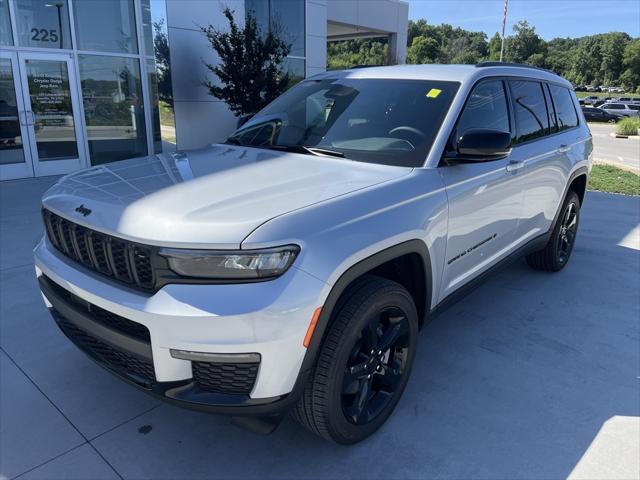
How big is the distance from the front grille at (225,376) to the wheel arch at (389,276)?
22cm

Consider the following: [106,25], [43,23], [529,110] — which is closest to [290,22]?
[106,25]

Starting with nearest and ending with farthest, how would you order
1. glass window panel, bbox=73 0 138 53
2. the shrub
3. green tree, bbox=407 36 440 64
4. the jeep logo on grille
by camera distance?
the jeep logo on grille
glass window panel, bbox=73 0 138 53
the shrub
green tree, bbox=407 36 440 64

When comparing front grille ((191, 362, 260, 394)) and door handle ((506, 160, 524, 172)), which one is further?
door handle ((506, 160, 524, 172))

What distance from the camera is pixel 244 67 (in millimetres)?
11203

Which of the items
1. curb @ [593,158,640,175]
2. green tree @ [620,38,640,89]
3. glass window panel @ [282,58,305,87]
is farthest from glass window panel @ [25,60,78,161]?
green tree @ [620,38,640,89]

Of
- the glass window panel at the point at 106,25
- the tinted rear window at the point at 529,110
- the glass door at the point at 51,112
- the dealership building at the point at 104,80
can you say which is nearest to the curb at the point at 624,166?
the dealership building at the point at 104,80

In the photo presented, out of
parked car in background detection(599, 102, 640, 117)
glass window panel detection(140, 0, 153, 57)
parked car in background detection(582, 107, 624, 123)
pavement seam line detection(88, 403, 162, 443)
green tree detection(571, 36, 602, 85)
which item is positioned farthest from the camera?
green tree detection(571, 36, 602, 85)

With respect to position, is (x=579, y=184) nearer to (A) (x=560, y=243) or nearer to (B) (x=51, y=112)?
(A) (x=560, y=243)

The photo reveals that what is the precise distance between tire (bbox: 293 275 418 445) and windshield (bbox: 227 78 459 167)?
2.77ft

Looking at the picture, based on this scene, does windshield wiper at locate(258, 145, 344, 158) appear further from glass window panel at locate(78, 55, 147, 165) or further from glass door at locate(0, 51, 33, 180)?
glass window panel at locate(78, 55, 147, 165)

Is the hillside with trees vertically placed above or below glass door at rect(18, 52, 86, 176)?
above

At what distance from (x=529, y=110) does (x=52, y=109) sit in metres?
8.66

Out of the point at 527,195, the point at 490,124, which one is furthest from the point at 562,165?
the point at 490,124

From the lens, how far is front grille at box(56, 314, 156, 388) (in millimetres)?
2154
